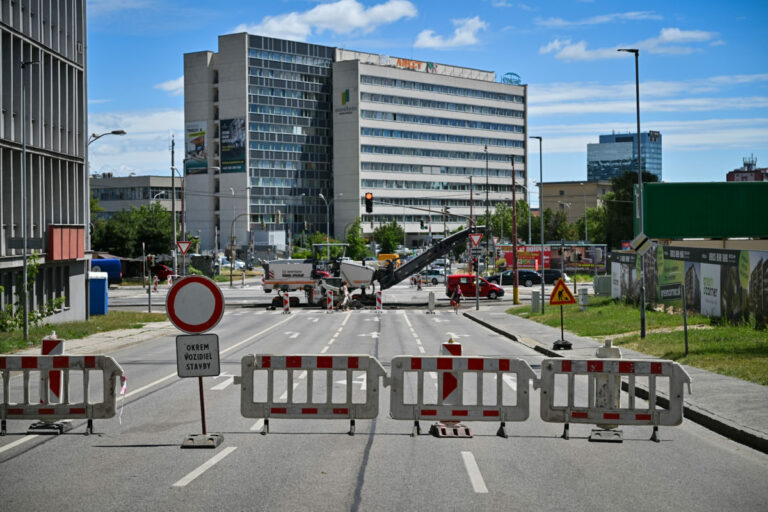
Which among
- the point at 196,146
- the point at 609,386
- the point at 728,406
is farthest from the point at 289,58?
the point at 609,386

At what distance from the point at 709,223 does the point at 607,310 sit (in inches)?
798

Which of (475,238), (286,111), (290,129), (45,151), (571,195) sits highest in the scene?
(286,111)

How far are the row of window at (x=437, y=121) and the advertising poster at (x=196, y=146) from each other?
1026 inches

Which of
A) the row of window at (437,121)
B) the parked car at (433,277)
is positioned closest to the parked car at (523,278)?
the parked car at (433,277)

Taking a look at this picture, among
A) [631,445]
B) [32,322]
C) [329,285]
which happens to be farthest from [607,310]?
[631,445]

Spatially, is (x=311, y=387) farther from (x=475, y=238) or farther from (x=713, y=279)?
(x=475, y=238)

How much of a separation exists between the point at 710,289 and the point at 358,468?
82.6 ft

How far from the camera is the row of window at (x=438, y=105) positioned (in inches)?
5379

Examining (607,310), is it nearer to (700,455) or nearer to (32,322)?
(32,322)

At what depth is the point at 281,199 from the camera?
136375 mm

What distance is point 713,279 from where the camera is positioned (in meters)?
30.9

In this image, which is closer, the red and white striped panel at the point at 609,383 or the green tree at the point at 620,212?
the red and white striped panel at the point at 609,383

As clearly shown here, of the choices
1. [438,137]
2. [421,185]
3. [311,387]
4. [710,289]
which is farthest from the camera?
[438,137]

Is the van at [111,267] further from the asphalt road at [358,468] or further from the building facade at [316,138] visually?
the asphalt road at [358,468]
